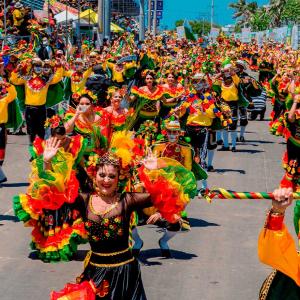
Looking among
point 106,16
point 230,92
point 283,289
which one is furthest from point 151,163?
point 106,16

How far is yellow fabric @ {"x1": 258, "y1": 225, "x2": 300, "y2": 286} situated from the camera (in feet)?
15.3

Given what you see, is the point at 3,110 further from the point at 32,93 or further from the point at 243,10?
the point at 243,10

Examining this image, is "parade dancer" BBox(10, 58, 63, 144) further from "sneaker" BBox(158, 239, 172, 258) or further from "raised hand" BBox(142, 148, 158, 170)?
"raised hand" BBox(142, 148, 158, 170)

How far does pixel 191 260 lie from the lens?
30.7 feet

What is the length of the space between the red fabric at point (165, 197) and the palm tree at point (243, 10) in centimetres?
13065

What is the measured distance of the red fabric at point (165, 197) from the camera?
619cm

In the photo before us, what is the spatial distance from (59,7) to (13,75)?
22311mm

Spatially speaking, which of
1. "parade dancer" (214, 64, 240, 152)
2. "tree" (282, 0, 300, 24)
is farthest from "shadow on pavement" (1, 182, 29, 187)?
"tree" (282, 0, 300, 24)

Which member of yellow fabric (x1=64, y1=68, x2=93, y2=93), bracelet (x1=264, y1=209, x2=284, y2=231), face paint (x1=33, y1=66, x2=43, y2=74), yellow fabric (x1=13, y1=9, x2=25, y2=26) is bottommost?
bracelet (x1=264, y1=209, x2=284, y2=231)

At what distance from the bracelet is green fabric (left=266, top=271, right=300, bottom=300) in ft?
1.51

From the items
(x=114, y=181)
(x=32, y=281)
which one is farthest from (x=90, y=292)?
(x=32, y=281)

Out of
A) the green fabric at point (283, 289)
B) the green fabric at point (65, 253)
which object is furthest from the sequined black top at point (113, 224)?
the green fabric at point (65, 253)

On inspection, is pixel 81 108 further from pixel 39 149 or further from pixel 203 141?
pixel 203 141

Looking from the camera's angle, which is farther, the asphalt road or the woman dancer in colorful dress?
the woman dancer in colorful dress
